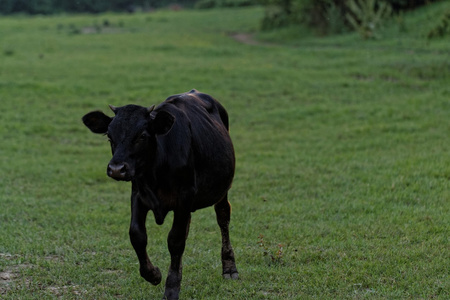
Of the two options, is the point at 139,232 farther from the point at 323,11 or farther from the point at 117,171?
the point at 323,11

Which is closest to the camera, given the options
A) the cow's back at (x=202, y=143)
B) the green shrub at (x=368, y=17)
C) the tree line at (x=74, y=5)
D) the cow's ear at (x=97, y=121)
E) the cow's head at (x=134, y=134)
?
the cow's head at (x=134, y=134)

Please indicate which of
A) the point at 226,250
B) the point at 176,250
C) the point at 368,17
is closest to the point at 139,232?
the point at 176,250

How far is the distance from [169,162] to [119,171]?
60 cm

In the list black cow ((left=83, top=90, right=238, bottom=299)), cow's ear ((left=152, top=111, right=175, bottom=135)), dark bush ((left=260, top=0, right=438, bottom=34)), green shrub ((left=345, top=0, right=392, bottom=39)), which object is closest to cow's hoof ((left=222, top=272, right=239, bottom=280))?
black cow ((left=83, top=90, right=238, bottom=299))

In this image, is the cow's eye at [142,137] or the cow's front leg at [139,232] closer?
the cow's eye at [142,137]

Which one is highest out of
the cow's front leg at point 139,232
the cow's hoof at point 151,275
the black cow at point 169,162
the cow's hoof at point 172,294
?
the black cow at point 169,162

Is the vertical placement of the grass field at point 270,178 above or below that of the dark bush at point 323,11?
below

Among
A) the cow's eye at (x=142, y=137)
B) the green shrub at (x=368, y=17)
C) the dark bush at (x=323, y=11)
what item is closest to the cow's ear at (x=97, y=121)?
the cow's eye at (x=142, y=137)

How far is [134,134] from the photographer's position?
4984 millimetres

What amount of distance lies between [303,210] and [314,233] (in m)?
1.13

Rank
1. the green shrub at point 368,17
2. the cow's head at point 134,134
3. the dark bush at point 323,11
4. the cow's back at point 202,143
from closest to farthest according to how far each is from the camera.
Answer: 1. the cow's head at point 134,134
2. the cow's back at point 202,143
3. the green shrub at point 368,17
4. the dark bush at point 323,11

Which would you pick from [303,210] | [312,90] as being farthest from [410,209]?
[312,90]

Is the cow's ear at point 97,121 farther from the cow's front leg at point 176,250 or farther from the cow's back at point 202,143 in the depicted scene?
the cow's front leg at point 176,250

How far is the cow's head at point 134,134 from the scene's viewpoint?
4.90m
